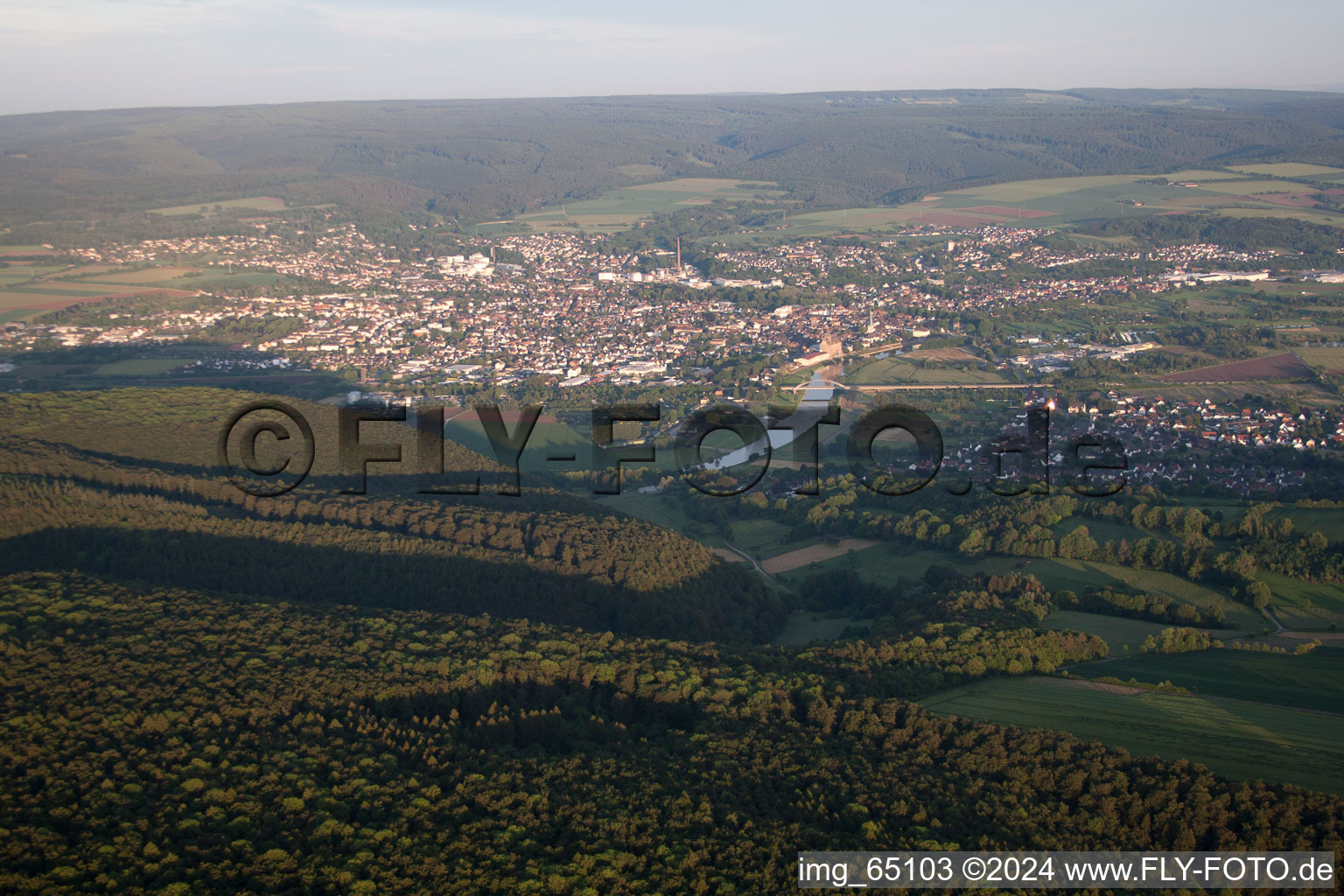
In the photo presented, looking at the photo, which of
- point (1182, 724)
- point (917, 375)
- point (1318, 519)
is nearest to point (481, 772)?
point (1182, 724)

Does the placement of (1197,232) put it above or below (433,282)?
above

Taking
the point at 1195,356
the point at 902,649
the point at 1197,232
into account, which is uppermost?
the point at 1197,232

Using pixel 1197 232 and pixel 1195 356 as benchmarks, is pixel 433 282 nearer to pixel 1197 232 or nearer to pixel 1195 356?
pixel 1195 356

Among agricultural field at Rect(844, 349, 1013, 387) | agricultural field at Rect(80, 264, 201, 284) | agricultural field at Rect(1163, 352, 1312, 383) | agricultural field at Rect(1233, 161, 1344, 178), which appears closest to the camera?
agricultural field at Rect(1163, 352, 1312, 383)

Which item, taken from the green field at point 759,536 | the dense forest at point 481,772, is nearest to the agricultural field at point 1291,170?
the green field at point 759,536

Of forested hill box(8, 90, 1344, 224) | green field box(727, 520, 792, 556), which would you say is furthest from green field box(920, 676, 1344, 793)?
forested hill box(8, 90, 1344, 224)

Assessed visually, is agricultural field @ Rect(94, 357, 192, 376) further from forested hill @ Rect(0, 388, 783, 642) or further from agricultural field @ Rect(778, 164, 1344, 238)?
agricultural field @ Rect(778, 164, 1344, 238)

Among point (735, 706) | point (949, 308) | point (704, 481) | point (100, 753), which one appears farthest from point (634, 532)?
point (949, 308)
